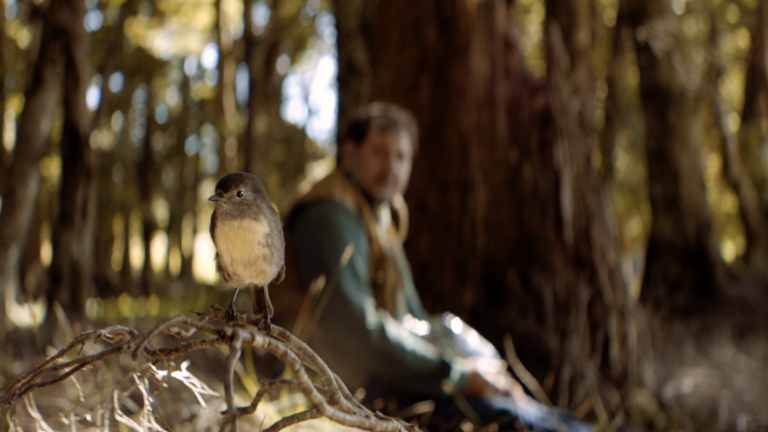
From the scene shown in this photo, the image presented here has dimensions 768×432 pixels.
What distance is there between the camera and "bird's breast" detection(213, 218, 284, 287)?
61cm

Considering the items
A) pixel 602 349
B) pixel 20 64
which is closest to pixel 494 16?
pixel 602 349

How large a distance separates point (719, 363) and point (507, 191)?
276 centimetres

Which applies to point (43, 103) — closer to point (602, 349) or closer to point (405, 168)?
point (405, 168)

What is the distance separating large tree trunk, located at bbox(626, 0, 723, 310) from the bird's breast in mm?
7667

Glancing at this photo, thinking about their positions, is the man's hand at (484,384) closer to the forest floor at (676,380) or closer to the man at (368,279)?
the man at (368,279)

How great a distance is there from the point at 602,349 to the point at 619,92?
30.7ft

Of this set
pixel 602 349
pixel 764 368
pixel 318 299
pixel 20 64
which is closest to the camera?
pixel 318 299

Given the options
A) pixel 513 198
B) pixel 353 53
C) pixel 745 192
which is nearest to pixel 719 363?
pixel 513 198

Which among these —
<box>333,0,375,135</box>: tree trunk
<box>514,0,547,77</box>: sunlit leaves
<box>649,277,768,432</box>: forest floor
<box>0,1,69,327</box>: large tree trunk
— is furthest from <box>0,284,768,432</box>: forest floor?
<box>514,0,547,77</box>: sunlit leaves

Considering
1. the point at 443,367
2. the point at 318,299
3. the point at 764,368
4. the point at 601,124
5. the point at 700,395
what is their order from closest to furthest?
the point at 318,299, the point at 443,367, the point at 700,395, the point at 764,368, the point at 601,124

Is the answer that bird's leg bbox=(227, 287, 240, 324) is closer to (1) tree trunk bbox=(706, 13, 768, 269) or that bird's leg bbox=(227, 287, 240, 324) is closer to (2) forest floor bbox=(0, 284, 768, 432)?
(2) forest floor bbox=(0, 284, 768, 432)

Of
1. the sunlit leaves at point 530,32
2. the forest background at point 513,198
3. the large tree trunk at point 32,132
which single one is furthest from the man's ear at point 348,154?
the sunlit leaves at point 530,32

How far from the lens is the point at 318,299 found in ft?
7.82

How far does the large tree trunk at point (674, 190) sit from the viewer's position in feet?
24.8
